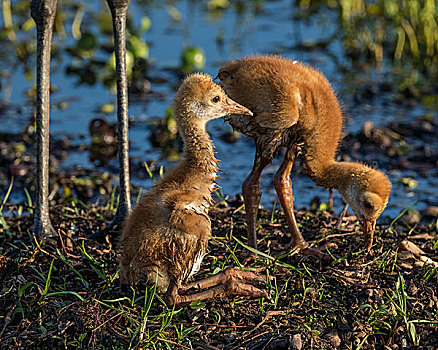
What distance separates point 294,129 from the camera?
5.07 m

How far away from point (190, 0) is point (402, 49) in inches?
154

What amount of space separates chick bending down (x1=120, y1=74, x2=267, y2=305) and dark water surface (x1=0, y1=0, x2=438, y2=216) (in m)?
2.54

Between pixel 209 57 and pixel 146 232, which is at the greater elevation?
pixel 146 232

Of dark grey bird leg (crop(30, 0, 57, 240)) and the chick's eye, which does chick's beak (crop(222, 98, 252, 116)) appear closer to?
the chick's eye

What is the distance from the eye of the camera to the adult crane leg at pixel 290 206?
506 cm

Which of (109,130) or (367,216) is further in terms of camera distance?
(109,130)

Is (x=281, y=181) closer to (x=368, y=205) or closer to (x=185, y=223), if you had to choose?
(x=368, y=205)

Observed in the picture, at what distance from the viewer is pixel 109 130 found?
8.15 meters

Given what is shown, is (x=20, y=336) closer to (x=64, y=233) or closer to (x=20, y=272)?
(x=20, y=272)

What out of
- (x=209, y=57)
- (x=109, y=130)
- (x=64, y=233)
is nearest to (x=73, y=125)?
(x=109, y=130)

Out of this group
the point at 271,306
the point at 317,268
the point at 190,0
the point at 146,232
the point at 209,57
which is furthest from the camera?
the point at 190,0

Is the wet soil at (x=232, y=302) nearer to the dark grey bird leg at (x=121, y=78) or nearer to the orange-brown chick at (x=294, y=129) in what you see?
the orange-brown chick at (x=294, y=129)

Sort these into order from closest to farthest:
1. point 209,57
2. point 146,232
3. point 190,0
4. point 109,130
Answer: point 146,232, point 109,130, point 209,57, point 190,0

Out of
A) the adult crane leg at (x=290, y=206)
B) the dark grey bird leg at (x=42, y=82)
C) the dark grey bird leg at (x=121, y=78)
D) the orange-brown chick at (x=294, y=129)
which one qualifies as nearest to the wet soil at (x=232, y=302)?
the adult crane leg at (x=290, y=206)
